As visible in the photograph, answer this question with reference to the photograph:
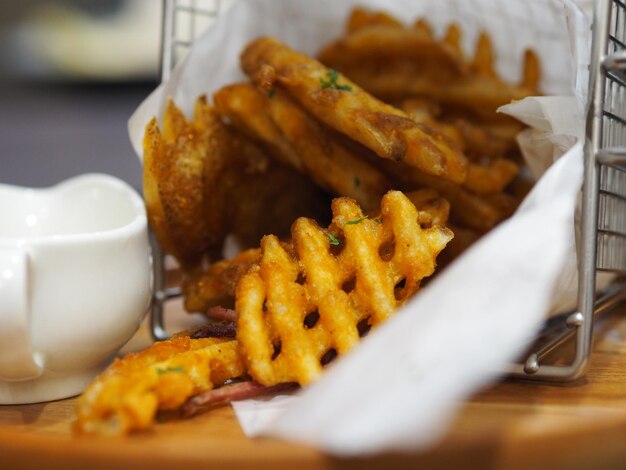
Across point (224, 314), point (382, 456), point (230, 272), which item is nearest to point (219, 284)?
point (230, 272)

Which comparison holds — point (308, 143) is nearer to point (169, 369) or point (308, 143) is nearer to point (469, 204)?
point (469, 204)

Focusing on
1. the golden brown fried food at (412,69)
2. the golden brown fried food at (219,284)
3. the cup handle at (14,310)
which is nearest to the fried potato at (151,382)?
the cup handle at (14,310)

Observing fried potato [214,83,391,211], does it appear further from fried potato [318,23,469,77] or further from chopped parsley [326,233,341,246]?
fried potato [318,23,469,77]

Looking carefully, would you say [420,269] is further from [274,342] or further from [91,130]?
[91,130]

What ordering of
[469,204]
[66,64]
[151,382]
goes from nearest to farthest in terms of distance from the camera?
1. [151,382]
2. [469,204]
3. [66,64]

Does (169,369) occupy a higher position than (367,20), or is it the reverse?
(367,20)

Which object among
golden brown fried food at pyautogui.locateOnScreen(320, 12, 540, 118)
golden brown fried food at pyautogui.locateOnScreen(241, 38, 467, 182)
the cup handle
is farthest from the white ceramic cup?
golden brown fried food at pyautogui.locateOnScreen(320, 12, 540, 118)

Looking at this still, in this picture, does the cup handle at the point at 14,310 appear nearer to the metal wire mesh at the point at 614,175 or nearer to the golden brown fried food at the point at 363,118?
the golden brown fried food at the point at 363,118
